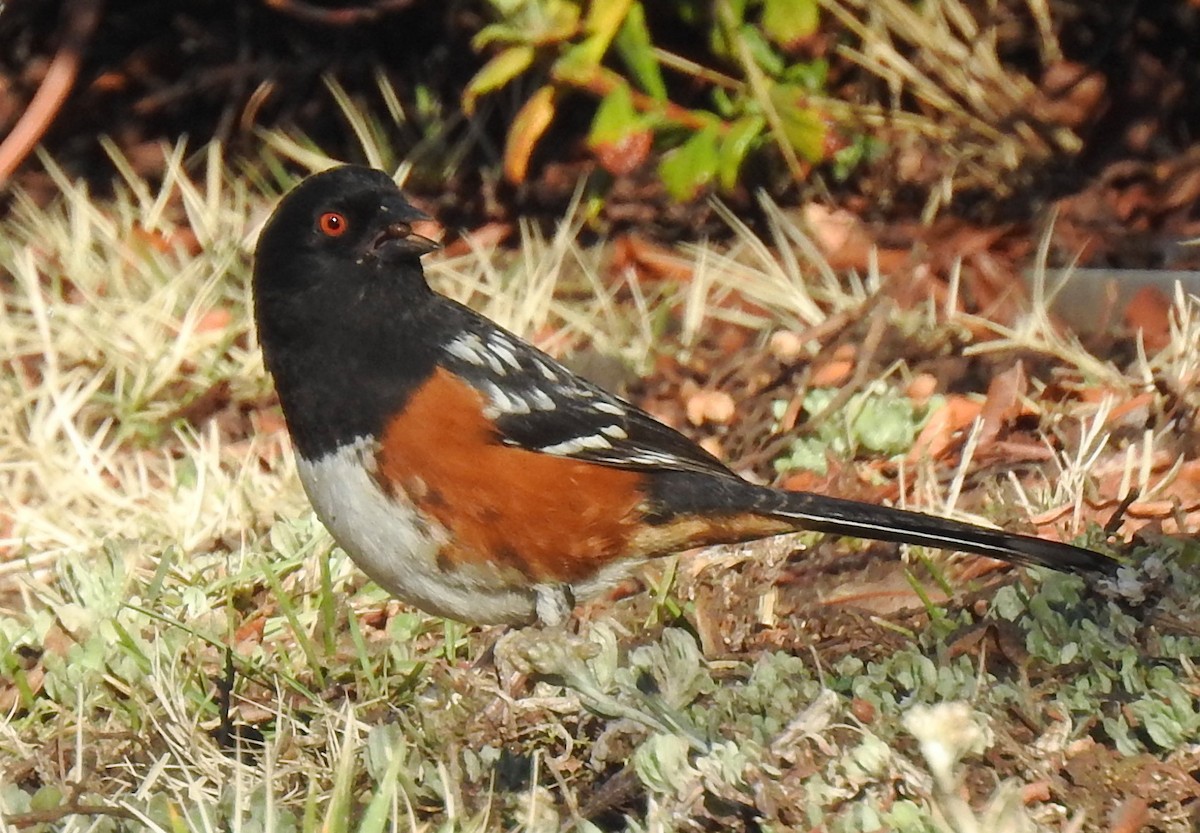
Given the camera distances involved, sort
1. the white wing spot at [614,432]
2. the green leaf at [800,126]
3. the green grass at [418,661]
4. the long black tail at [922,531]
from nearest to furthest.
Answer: the green grass at [418,661] → the long black tail at [922,531] → the white wing spot at [614,432] → the green leaf at [800,126]

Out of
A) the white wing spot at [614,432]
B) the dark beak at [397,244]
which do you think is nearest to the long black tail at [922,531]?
the white wing spot at [614,432]

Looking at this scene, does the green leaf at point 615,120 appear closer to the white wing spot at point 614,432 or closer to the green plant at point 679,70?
the green plant at point 679,70

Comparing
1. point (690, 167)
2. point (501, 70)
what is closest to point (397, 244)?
point (501, 70)

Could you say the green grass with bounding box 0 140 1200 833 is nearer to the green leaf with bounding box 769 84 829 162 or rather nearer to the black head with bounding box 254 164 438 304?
the green leaf with bounding box 769 84 829 162

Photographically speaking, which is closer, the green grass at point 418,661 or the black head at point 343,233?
the green grass at point 418,661

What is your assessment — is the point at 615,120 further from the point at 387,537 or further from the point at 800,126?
the point at 387,537
